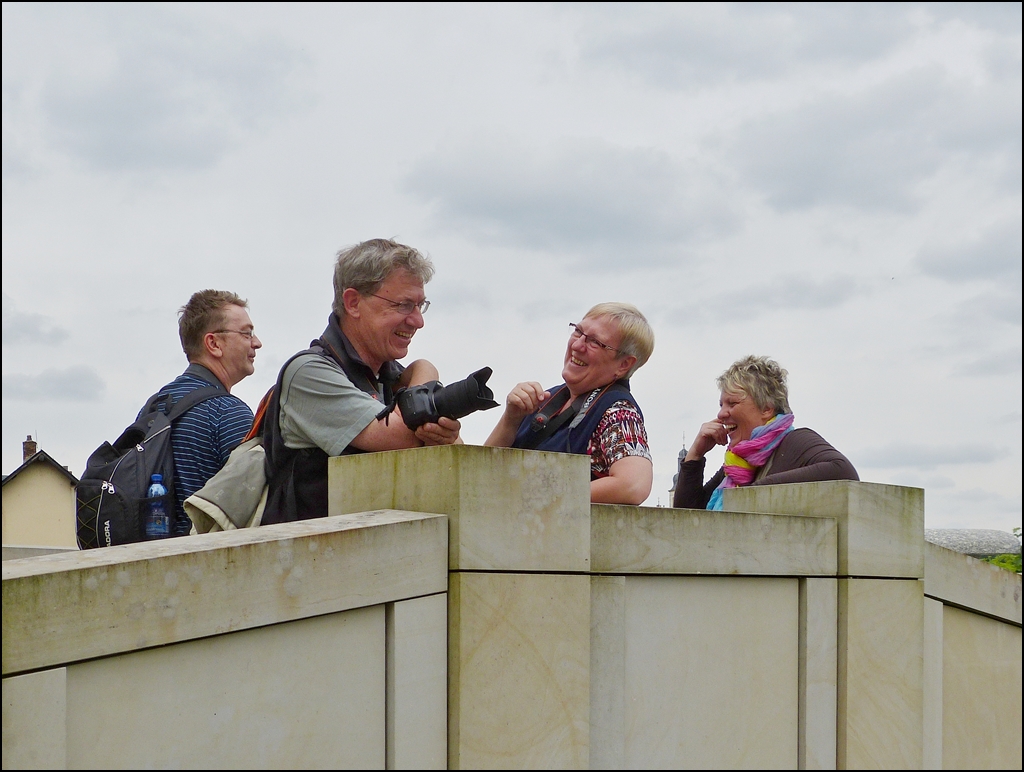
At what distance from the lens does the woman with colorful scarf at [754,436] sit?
519 centimetres

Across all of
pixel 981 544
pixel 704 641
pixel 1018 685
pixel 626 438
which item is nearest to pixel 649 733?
pixel 704 641

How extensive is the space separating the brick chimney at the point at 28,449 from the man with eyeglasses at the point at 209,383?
61.0 ft

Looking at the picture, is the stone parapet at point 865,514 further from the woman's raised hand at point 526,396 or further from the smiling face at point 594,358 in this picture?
the woman's raised hand at point 526,396

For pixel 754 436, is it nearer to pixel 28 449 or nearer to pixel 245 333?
pixel 245 333

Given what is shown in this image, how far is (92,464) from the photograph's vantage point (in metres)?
4.82

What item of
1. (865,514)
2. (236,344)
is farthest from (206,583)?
(865,514)

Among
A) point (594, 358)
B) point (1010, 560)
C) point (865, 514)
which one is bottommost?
point (1010, 560)

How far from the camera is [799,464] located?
5.14 metres

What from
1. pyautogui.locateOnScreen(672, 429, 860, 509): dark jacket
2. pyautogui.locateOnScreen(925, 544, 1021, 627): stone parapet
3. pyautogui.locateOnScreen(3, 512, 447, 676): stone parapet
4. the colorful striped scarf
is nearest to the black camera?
pyautogui.locateOnScreen(3, 512, 447, 676): stone parapet

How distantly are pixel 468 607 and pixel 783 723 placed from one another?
171 centimetres

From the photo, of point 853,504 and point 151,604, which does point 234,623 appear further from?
point 853,504

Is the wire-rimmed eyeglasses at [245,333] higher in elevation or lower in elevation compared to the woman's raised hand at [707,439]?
higher

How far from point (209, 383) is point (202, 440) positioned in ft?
1.57

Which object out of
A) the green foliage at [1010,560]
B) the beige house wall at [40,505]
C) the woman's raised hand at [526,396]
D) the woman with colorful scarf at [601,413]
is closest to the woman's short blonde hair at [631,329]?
the woman with colorful scarf at [601,413]
